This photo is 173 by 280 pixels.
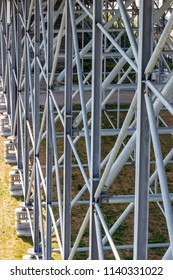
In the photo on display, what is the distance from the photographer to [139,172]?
15.2 feet

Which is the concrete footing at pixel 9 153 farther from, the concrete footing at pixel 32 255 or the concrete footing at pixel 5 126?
the concrete footing at pixel 32 255

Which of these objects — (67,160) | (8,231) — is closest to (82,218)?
(8,231)

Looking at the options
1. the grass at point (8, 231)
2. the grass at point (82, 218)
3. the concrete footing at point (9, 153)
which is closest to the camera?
the grass at point (8, 231)

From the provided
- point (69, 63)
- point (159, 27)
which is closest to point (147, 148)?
point (69, 63)

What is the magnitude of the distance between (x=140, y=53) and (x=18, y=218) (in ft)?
26.8

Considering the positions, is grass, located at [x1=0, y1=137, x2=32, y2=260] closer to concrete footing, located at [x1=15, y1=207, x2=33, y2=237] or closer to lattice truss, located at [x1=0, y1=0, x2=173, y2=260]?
concrete footing, located at [x1=15, y1=207, x2=33, y2=237]

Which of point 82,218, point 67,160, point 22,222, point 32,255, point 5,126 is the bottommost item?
point 82,218

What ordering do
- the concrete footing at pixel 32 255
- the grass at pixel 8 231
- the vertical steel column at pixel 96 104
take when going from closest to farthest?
1. the vertical steel column at pixel 96 104
2. the concrete footing at pixel 32 255
3. the grass at pixel 8 231

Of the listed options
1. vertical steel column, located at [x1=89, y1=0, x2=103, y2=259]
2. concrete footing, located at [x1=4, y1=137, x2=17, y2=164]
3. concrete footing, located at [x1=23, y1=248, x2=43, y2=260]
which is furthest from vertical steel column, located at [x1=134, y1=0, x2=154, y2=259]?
concrete footing, located at [x1=4, y1=137, x2=17, y2=164]

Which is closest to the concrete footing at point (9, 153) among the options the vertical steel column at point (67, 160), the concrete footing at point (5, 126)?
the concrete footing at point (5, 126)

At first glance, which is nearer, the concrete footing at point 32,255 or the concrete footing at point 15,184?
the concrete footing at point 32,255

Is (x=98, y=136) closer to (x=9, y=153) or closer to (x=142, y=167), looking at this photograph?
(x=142, y=167)

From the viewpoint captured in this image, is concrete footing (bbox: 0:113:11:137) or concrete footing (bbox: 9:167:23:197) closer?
concrete footing (bbox: 9:167:23:197)
